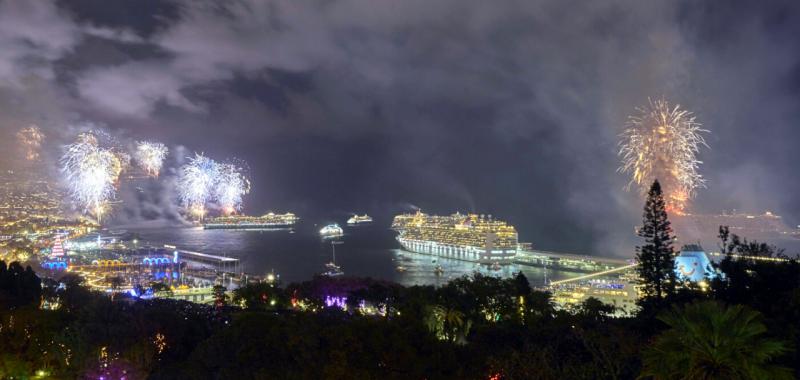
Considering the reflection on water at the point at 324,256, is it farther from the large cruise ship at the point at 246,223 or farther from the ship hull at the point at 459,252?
the large cruise ship at the point at 246,223

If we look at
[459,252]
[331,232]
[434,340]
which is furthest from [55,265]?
[331,232]

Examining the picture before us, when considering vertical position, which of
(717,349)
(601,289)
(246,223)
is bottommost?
(601,289)

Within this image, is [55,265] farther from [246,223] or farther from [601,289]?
[246,223]

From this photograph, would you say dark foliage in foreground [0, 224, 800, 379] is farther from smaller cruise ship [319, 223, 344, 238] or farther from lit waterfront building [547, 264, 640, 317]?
smaller cruise ship [319, 223, 344, 238]

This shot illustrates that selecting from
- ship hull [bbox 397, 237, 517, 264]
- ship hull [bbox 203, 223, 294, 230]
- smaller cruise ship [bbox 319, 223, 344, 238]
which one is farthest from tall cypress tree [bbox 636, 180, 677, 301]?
ship hull [bbox 203, 223, 294, 230]

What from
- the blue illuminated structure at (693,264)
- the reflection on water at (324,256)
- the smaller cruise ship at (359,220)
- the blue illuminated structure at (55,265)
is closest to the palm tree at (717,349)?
the blue illuminated structure at (693,264)

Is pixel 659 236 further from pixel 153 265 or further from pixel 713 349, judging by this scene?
pixel 153 265
